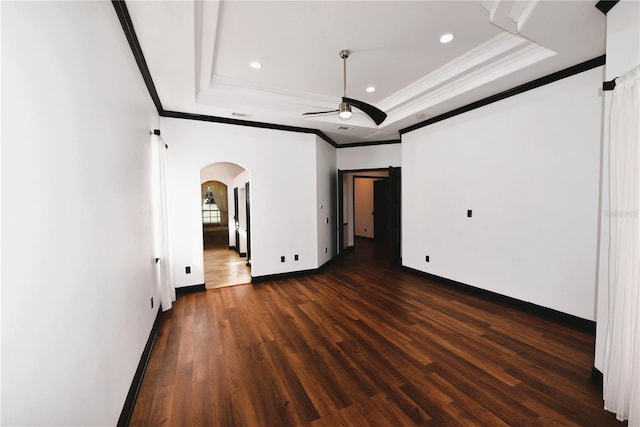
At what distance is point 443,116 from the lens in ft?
14.5

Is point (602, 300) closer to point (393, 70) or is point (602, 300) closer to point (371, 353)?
point (371, 353)

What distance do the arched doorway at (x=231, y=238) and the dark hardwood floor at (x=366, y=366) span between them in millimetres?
1327

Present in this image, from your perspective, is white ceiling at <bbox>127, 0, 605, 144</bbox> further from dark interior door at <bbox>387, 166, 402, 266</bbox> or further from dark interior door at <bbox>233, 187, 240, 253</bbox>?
dark interior door at <bbox>233, 187, 240, 253</bbox>

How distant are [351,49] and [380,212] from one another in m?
6.68

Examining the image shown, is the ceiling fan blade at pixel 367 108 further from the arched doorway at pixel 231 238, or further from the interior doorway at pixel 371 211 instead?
the interior doorway at pixel 371 211

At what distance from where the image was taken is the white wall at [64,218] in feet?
2.66

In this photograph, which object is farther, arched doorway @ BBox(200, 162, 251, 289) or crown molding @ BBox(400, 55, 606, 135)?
arched doorway @ BBox(200, 162, 251, 289)

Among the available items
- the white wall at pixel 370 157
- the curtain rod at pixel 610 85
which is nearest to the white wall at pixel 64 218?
the curtain rod at pixel 610 85

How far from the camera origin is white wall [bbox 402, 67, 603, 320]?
9.43 feet

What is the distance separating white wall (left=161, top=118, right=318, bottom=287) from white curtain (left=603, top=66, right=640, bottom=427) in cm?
410

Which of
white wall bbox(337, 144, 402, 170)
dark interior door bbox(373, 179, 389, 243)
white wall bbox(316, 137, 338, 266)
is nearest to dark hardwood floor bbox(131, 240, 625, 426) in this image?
white wall bbox(316, 137, 338, 266)

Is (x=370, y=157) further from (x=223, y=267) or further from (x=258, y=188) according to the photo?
(x=223, y=267)

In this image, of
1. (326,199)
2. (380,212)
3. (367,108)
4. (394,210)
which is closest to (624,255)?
(367,108)

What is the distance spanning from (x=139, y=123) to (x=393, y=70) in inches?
122
